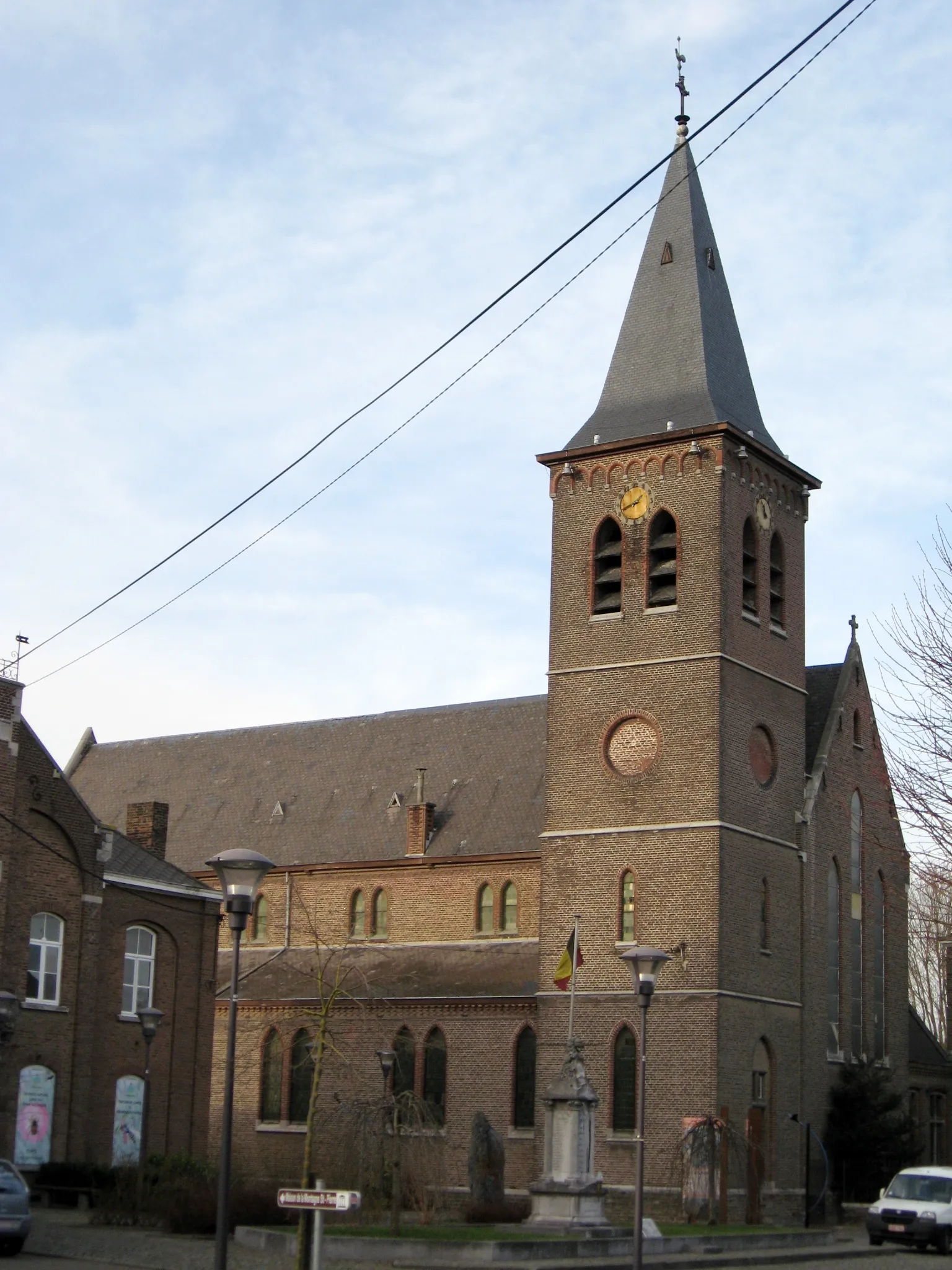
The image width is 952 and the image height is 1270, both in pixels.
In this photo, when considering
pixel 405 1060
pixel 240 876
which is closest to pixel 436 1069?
pixel 405 1060

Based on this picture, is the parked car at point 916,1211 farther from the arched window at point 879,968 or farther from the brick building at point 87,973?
the brick building at point 87,973

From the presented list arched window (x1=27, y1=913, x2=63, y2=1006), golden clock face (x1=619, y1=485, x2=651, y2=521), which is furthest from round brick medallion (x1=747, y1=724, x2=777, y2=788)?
arched window (x1=27, y1=913, x2=63, y2=1006)

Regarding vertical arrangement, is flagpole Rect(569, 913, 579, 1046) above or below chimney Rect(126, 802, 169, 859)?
below

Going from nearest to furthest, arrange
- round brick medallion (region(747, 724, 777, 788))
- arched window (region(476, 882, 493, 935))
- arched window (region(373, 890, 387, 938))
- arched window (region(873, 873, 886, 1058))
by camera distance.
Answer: round brick medallion (region(747, 724, 777, 788)), arched window (region(873, 873, 886, 1058)), arched window (region(476, 882, 493, 935)), arched window (region(373, 890, 387, 938))

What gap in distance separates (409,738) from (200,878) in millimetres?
7474

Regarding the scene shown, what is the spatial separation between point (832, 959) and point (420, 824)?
39.5 feet

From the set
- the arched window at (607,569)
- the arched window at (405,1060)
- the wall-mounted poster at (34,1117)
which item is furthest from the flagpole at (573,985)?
the wall-mounted poster at (34,1117)

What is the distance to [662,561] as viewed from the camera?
4238 cm

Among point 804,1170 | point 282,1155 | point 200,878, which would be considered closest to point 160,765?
point 200,878

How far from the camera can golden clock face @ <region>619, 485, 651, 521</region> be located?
42.5 meters

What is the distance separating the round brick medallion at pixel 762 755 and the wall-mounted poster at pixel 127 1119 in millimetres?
15650

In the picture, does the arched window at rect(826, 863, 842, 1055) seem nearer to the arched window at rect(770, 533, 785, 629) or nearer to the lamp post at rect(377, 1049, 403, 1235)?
the arched window at rect(770, 533, 785, 629)

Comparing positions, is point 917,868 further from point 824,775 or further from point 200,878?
point 200,878

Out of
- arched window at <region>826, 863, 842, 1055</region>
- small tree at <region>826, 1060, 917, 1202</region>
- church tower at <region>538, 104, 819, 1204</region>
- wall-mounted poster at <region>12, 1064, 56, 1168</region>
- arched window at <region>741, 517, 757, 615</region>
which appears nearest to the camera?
wall-mounted poster at <region>12, 1064, 56, 1168</region>
